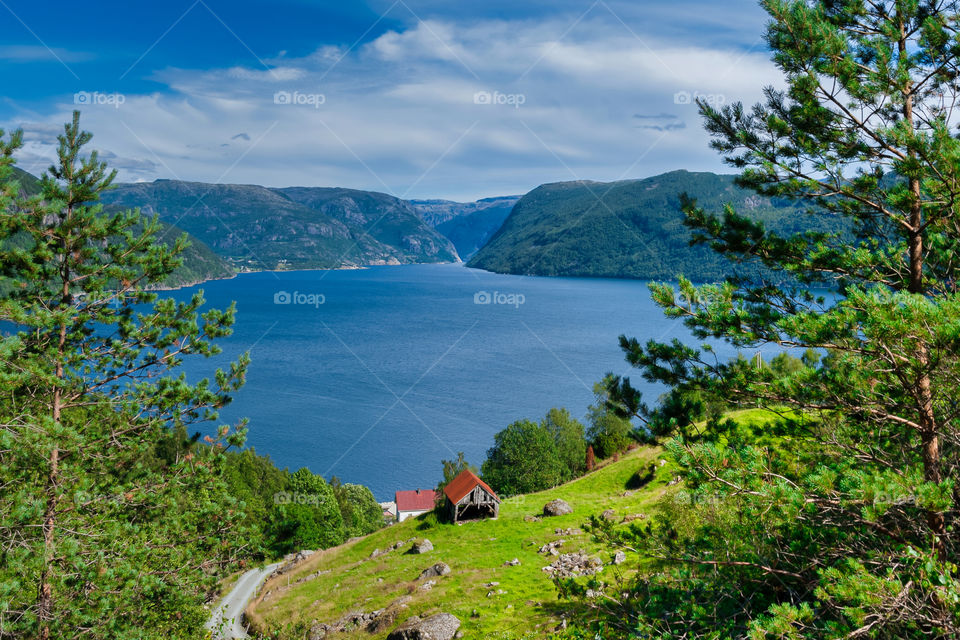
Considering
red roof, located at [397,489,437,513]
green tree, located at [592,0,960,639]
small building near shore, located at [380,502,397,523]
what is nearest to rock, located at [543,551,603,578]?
green tree, located at [592,0,960,639]

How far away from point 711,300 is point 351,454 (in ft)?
235

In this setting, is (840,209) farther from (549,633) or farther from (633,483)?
(633,483)

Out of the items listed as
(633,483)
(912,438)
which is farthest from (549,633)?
(633,483)

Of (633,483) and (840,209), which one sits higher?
(840,209)

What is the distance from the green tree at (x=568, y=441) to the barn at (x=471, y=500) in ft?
82.5

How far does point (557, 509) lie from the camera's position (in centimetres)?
4225

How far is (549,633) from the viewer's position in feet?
68.1

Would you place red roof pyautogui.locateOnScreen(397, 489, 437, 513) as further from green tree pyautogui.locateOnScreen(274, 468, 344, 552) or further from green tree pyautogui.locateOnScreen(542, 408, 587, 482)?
green tree pyautogui.locateOnScreen(542, 408, 587, 482)

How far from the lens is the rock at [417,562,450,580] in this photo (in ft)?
105

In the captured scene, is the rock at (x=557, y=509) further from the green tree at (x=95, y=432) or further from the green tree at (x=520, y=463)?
the green tree at (x=95, y=432)

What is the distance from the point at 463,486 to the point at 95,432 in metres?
34.4

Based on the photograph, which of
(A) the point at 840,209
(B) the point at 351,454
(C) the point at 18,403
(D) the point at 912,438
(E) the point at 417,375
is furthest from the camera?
(E) the point at 417,375

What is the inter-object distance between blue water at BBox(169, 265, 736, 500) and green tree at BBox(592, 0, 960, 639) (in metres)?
61.6

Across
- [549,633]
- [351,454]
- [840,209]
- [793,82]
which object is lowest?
[351,454]
